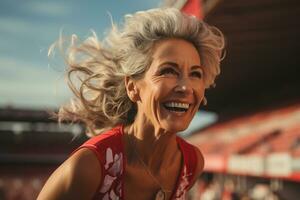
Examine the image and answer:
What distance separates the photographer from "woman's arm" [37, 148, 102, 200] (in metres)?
1.85

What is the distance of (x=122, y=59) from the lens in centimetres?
235

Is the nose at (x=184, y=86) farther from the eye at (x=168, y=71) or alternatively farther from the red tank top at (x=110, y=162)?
the red tank top at (x=110, y=162)

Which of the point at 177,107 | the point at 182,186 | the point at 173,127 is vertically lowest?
the point at 182,186

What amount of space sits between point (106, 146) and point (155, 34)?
2.14 ft

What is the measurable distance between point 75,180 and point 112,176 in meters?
0.22

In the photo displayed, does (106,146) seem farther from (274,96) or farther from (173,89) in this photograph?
(274,96)

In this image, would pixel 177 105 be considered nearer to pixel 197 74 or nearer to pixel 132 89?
pixel 197 74

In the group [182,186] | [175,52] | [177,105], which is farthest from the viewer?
[182,186]

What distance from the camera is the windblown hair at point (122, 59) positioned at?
2189 millimetres

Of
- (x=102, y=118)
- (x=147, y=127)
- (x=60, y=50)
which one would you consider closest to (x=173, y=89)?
(x=147, y=127)

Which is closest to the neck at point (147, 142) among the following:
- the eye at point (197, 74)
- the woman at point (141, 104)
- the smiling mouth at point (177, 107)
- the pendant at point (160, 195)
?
the woman at point (141, 104)

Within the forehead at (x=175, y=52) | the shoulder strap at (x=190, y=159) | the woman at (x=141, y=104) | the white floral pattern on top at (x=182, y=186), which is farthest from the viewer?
the shoulder strap at (x=190, y=159)

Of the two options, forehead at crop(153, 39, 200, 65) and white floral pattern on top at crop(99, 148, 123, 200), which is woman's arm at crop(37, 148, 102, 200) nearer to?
white floral pattern on top at crop(99, 148, 123, 200)

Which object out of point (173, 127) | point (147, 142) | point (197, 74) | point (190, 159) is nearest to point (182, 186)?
point (190, 159)
